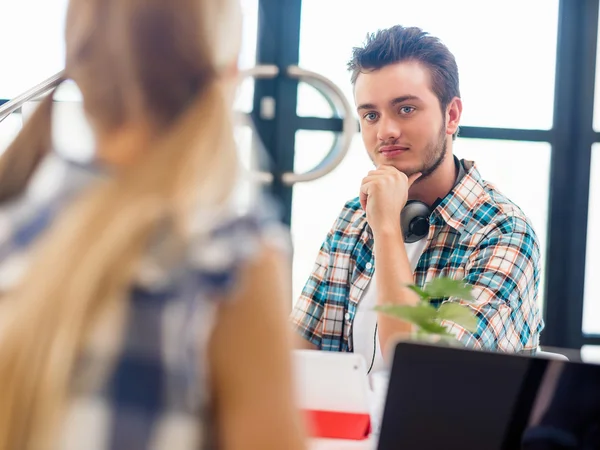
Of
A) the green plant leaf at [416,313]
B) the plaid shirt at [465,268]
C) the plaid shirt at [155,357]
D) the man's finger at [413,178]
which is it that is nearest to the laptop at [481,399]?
the green plant leaf at [416,313]

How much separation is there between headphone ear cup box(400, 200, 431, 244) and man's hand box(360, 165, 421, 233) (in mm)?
25

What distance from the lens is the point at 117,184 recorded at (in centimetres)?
51

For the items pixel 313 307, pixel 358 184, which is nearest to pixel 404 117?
pixel 313 307

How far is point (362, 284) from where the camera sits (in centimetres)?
196

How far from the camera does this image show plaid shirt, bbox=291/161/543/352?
1.68 metres

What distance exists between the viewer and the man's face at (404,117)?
2033 mm

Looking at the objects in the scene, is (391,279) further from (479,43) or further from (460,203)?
(479,43)

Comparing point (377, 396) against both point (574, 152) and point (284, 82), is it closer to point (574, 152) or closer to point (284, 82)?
point (284, 82)

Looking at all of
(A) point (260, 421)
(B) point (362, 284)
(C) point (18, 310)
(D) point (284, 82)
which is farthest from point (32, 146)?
(D) point (284, 82)

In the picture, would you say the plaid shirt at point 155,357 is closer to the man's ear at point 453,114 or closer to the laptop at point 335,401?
the laptop at point 335,401

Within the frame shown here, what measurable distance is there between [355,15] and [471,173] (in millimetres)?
1207

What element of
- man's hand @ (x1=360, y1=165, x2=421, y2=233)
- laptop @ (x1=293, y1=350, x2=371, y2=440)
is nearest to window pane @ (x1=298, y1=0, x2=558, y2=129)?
man's hand @ (x1=360, y1=165, x2=421, y2=233)

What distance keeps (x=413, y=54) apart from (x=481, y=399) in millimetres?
1433

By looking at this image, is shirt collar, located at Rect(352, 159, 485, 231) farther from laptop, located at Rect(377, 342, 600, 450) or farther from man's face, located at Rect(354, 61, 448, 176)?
laptop, located at Rect(377, 342, 600, 450)
